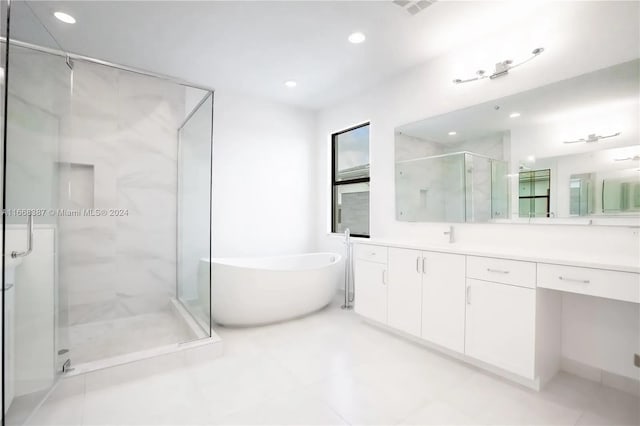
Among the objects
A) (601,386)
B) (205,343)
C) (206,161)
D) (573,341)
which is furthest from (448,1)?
(205,343)

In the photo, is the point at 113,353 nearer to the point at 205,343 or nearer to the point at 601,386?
the point at 205,343

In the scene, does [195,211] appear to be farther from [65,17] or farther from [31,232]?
[65,17]

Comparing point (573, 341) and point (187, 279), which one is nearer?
point (573, 341)

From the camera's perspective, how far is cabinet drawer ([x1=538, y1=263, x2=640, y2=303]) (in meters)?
1.47

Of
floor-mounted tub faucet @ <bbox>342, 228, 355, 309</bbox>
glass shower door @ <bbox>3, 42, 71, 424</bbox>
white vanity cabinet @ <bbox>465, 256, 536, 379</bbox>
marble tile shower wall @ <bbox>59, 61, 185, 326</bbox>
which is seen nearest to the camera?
glass shower door @ <bbox>3, 42, 71, 424</bbox>

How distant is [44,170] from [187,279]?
1.61 metres

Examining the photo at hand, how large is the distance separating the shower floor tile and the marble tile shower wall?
0.14 m

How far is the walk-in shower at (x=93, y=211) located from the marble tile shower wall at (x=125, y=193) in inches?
0.4

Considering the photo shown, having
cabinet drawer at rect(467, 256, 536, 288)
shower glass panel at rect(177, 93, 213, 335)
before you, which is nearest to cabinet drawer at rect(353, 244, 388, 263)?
cabinet drawer at rect(467, 256, 536, 288)

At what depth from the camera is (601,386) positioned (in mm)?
1910

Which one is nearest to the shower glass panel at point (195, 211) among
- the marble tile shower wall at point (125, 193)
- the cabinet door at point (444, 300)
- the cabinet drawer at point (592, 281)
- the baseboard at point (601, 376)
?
the marble tile shower wall at point (125, 193)

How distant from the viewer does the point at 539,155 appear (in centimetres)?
217

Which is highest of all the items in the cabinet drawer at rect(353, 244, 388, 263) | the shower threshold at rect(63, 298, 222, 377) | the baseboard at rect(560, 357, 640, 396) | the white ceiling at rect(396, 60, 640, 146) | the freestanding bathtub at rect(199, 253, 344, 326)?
the white ceiling at rect(396, 60, 640, 146)

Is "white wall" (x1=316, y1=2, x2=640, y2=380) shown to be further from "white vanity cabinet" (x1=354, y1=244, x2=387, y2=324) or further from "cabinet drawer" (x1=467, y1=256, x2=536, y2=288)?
"white vanity cabinet" (x1=354, y1=244, x2=387, y2=324)
